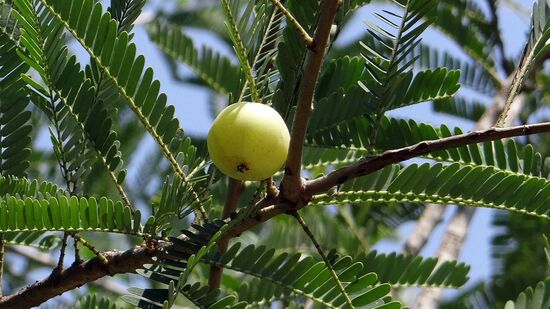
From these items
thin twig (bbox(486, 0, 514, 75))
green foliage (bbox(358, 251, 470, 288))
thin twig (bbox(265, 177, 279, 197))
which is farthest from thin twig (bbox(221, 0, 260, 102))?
thin twig (bbox(486, 0, 514, 75))

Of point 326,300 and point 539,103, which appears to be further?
point 539,103

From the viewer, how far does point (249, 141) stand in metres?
1.08

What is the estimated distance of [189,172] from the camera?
1274 mm

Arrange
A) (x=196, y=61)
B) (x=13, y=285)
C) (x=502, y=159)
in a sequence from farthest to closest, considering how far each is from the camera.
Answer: (x=13, y=285), (x=196, y=61), (x=502, y=159)

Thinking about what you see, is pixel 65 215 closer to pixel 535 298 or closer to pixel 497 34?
pixel 535 298

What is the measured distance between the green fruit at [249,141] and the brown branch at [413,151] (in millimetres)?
64

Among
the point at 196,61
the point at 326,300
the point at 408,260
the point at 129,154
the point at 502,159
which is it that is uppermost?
the point at 196,61

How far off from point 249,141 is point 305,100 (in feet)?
0.32

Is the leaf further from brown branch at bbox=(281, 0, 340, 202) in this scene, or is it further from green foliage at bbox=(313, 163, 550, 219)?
brown branch at bbox=(281, 0, 340, 202)

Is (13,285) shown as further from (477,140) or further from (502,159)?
(477,140)

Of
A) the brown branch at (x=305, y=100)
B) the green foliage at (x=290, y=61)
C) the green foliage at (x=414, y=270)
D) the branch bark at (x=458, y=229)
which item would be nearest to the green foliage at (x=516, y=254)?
the branch bark at (x=458, y=229)

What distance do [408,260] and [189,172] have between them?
610 mm

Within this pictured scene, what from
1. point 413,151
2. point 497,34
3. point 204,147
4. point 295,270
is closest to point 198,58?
point 497,34

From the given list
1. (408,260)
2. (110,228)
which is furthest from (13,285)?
(110,228)
